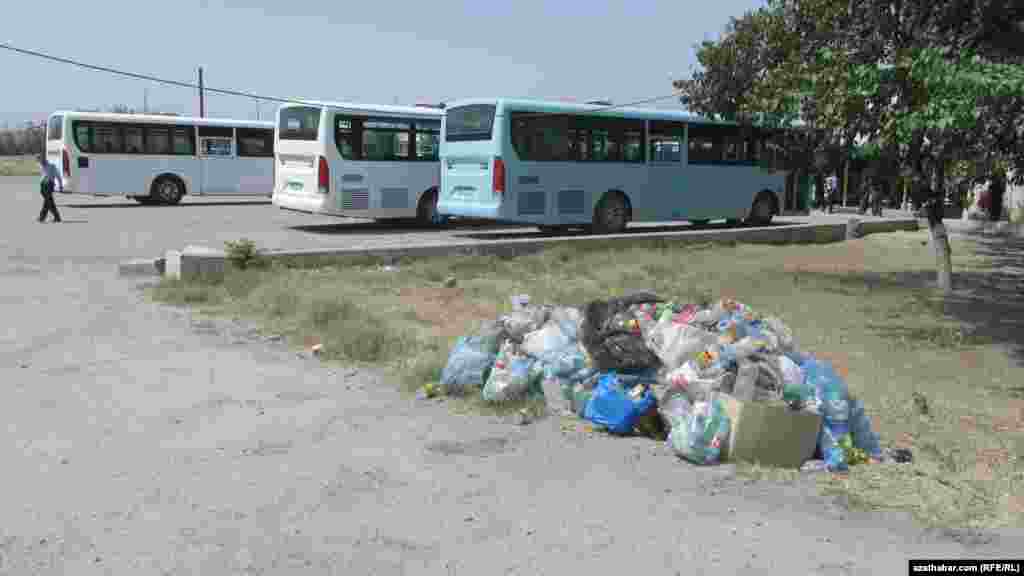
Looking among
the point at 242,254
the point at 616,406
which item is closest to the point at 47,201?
the point at 242,254

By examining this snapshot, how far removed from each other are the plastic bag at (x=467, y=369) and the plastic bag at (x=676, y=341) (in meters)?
1.19

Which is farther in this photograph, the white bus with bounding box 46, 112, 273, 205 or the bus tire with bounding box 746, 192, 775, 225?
the white bus with bounding box 46, 112, 273, 205

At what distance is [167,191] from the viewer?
1061 inches

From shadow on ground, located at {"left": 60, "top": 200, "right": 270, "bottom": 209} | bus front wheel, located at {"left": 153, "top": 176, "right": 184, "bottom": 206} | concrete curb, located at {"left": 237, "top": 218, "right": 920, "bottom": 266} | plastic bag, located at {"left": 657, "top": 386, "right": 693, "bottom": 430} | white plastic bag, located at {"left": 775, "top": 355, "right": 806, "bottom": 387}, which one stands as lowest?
plastic bag, located at {"left": 657, "top": 386, "right": 693, "bottom": 430}

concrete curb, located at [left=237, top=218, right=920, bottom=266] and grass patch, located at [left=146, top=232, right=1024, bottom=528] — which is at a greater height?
concrete curb, located at [left=237, top=218, right=920, bottom=266]

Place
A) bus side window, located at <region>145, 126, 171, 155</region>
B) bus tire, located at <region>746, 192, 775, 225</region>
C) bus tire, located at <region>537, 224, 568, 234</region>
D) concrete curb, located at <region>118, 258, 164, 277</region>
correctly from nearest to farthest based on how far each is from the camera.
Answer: concrete curb, located at <region>118, 258, 164, 277</region> → bus tire, located at <region>537, 224, 568, 234</region> → bus tire, located at <region>746, 192, 775, 225</region> → bus side window, located at <region>145, 126, 171, 155</region>

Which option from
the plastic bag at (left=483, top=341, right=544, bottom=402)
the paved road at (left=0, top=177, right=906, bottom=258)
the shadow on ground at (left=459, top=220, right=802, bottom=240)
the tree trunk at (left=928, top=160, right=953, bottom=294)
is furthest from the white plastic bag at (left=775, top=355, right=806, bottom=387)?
the shadow on ground at (left=459, top=220, right=802, bottom=240)

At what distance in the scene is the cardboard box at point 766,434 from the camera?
5141mm

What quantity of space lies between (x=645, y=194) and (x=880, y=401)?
44.1 ft

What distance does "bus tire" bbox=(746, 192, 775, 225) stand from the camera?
2211 cm

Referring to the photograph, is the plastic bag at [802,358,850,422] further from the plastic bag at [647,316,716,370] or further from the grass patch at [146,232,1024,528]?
the plastic bag at [647,316,716,370]

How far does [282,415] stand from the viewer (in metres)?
6.05

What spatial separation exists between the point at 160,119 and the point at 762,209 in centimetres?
1626

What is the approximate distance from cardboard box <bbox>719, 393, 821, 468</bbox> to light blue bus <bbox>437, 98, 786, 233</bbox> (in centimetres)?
1221
